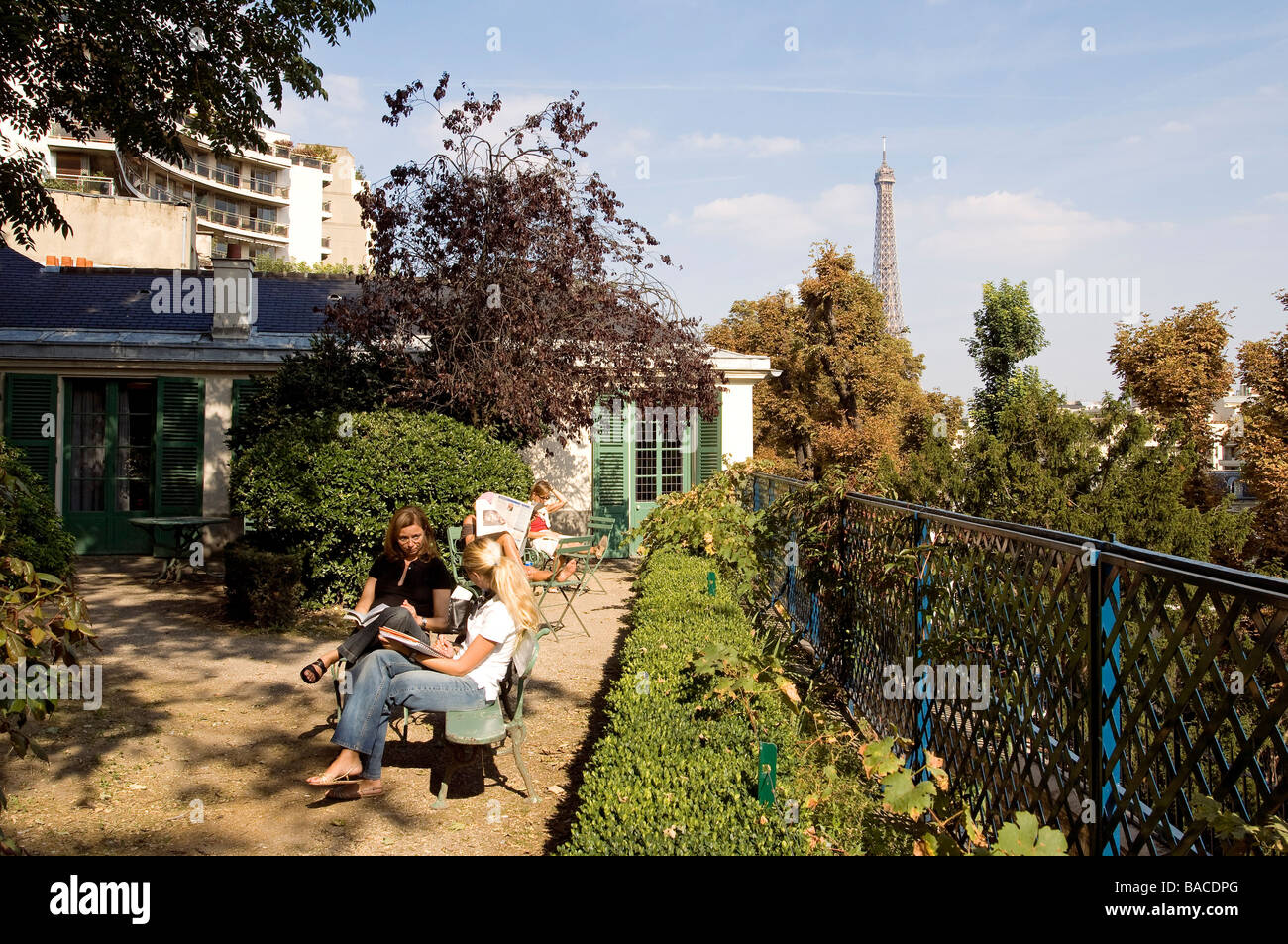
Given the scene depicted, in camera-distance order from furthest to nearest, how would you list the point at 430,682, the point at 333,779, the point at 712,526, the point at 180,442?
the point at 180,442
the point at 712,526
the point at 430,682
the point at 333,779

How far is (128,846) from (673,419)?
10.9m

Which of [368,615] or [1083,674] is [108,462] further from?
[1083,674]

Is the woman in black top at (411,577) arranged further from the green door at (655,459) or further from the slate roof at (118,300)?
the slate roof at (118,300)

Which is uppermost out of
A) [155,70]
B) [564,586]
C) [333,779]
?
[155,70]

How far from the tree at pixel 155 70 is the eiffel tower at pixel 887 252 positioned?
6982cm

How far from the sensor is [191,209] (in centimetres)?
2184

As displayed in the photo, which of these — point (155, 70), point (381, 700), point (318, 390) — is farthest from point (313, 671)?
point (155, 70)

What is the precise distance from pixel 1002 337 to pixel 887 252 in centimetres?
5258

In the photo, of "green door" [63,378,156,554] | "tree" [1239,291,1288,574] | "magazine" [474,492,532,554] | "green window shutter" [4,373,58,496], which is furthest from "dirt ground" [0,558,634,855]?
"tree" [1239,291,1288,574]

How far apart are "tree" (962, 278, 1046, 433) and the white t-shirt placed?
26889 millimetres

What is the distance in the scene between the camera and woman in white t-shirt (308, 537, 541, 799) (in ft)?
14.4

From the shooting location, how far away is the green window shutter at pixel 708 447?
14.5m

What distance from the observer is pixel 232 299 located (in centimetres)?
1438

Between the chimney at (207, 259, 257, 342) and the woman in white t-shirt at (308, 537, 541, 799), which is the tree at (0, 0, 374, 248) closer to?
the chimney at (207, 259, 257, 342)
